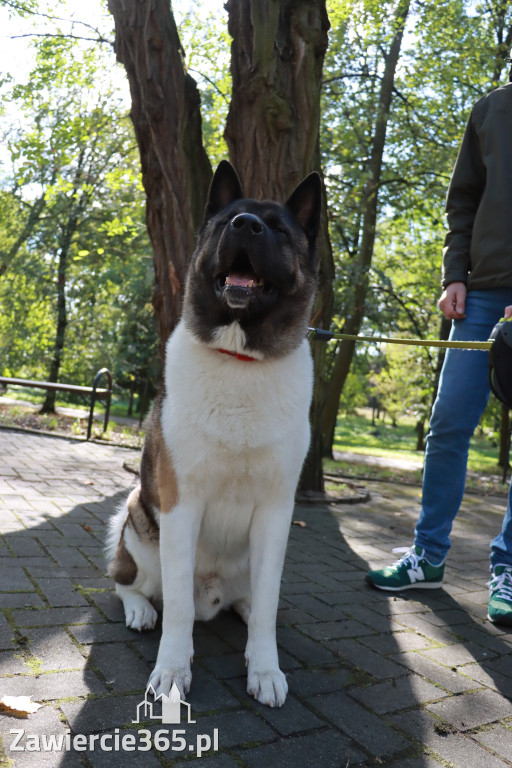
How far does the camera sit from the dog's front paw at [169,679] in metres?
2.18

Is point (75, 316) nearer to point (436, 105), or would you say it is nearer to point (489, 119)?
point (436, 105)

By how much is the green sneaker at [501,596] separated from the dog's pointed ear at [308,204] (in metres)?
2.28

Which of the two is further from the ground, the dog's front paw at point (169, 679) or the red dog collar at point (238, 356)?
the red dog collar at point (238, 356)

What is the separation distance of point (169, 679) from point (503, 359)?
1990 mm

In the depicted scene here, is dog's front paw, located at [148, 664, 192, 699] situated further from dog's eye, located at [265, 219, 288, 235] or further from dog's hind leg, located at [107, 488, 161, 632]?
dog's eye, located at [265, 219, 288, 235]

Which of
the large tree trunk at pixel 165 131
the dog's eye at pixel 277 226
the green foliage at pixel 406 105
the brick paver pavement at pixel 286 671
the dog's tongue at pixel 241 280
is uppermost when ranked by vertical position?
the green foliage at pixel 406 105

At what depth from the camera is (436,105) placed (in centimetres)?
1308

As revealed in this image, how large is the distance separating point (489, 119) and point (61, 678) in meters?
3.70

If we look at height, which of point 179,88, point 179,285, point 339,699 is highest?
point 179,88

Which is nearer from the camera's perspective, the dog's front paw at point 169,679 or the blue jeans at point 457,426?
the dog's front paw at point 169,679

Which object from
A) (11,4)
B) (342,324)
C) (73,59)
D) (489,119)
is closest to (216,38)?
(73,59)

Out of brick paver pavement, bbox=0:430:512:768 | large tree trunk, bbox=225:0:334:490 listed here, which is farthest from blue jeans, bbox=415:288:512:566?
large tree trunk, bbox=225:0:334:490

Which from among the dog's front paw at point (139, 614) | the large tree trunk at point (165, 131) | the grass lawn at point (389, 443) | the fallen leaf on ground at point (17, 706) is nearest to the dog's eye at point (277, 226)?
the dog's front paw at point (139, 614)

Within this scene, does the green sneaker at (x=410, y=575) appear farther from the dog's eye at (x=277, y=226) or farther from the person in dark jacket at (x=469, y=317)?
the dog's eye at (x=277, y=226)
